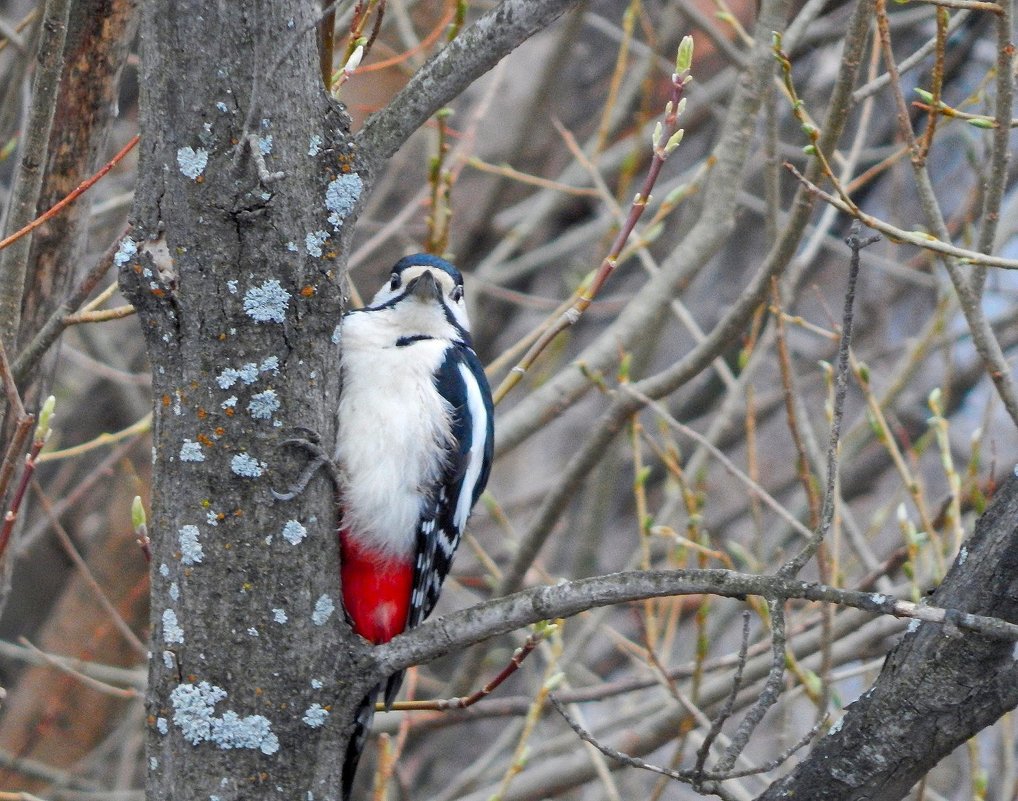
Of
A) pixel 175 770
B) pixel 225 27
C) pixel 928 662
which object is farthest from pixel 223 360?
pixel 928 662

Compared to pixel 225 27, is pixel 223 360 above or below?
below

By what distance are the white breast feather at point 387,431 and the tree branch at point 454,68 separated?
28.5 inches

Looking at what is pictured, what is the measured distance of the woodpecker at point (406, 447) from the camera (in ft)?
7.91

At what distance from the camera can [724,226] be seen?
10.7 ft

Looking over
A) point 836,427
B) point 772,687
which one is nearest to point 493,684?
point 772,687

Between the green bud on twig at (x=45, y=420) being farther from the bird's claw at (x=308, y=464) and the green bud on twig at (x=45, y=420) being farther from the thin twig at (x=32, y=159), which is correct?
the bird's claw at (x=308, y=464)

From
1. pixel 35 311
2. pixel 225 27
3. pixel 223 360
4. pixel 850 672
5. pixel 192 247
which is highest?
pixel 35 311

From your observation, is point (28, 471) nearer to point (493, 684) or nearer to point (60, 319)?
point (60, 319)

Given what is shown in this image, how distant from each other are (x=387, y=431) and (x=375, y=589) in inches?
12.9

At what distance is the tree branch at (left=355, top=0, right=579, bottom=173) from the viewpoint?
1.68 metres

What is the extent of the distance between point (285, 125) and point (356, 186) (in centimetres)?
14

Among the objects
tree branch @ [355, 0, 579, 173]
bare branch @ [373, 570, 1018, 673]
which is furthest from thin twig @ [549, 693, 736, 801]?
tree branch @ [355, 0, 579, 173]

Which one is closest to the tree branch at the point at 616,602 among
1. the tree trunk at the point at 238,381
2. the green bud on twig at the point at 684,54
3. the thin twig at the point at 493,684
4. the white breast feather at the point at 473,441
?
the tree trunk at the point at 238,381

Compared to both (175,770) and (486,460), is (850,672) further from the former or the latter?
(175,770)
